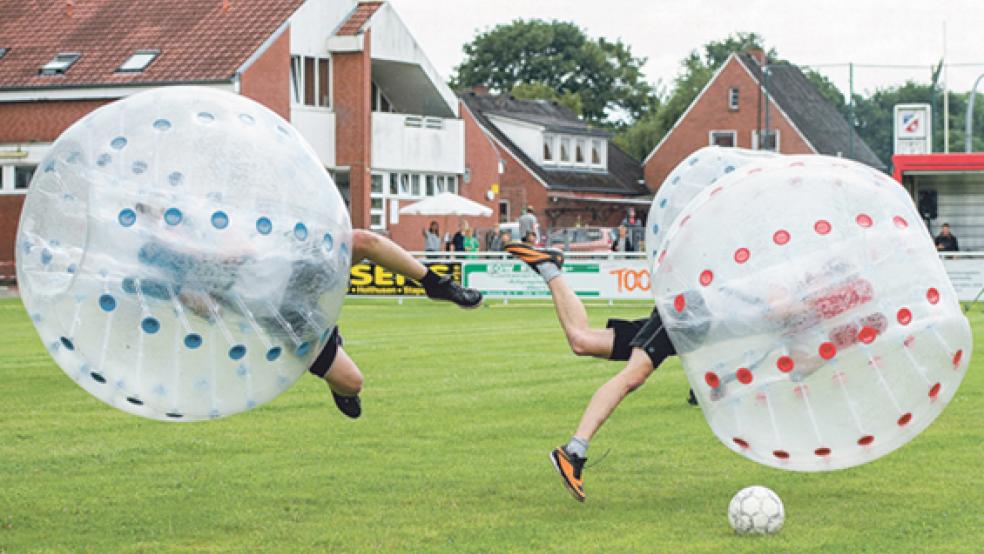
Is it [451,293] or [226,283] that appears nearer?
[226,283]

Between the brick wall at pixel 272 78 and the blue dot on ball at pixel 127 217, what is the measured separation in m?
37.0

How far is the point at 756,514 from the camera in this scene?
31.1ft

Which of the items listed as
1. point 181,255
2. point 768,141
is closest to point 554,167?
point 768,141

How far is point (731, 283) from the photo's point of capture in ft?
31.7

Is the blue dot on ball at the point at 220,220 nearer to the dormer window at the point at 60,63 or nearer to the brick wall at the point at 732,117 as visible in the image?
the dormer window at the point at 60,63

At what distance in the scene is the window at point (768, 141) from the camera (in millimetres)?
72438

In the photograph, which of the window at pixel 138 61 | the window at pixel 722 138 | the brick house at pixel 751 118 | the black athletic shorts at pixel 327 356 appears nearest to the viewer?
the black athletic shorts at pixel 327 356

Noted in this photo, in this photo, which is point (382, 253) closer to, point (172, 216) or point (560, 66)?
point (172, 216)

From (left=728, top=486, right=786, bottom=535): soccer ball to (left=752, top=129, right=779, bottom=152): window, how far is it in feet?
204

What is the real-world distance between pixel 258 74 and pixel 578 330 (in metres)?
36.1

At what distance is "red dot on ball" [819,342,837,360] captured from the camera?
31.1 feet

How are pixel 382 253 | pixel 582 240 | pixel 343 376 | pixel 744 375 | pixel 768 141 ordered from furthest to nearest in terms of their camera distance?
pixel 768 141
pixel 582 240
pixel 343 376
pixel 382 253
pixel 744 375

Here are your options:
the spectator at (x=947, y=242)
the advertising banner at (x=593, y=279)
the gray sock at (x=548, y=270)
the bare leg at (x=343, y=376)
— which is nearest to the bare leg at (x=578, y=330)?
the gray sock at (x=548, y=270)

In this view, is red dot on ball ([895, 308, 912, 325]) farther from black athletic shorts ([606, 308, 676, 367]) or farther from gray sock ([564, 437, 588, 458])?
gray sock ([564, 437, 588, 458])
